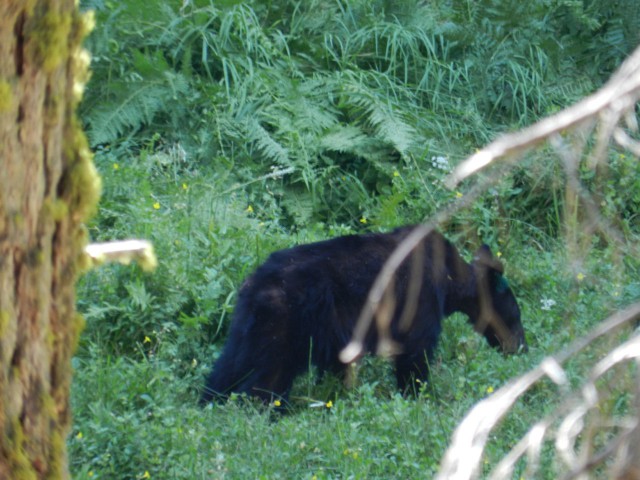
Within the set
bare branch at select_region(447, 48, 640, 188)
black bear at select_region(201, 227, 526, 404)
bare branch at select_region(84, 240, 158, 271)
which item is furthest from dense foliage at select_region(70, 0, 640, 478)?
bare branch at select_region(447, 48, 640, 188)

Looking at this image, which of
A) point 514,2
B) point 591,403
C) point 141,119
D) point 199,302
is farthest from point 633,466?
point 514,2

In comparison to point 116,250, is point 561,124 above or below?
above

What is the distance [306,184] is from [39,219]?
22.6 ft

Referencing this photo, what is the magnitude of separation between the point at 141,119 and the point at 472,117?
3.47 m

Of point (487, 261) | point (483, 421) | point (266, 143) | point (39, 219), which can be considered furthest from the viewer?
point (266, 143)

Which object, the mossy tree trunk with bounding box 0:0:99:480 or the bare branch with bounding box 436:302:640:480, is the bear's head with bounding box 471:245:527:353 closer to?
the mossy tree trunk with bounding box 0:0:99:480

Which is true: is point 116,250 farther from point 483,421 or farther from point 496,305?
point 496,305

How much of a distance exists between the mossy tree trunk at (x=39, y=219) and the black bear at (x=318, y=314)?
12.3ft

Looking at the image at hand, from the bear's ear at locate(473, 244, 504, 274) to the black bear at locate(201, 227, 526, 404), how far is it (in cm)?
56

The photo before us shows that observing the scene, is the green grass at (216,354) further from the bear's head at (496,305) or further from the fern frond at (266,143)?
the fern frond at (266,143)

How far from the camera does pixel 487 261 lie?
316 inches

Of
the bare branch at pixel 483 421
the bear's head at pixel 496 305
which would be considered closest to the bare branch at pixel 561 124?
the bare branch at pixel 483 421

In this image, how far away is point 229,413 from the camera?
6.12m

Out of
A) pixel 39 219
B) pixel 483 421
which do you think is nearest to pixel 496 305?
A: pixel 39 219
